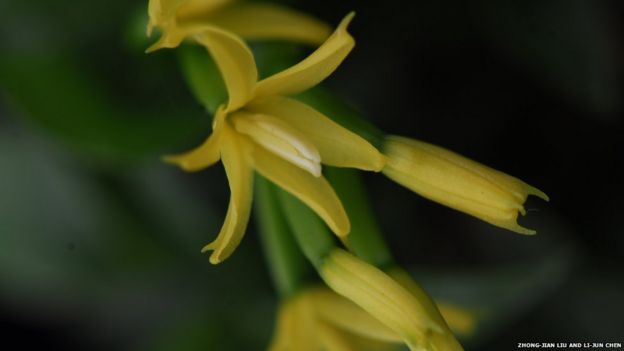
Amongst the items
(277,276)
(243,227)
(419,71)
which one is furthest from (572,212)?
(243,227)

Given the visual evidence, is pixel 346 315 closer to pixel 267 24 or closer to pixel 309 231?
pixel 309 231

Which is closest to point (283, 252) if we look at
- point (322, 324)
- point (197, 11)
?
→ point (322, 324)

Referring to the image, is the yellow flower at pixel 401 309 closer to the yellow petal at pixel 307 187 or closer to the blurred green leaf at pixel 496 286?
the yellow petal at pixel 307 187

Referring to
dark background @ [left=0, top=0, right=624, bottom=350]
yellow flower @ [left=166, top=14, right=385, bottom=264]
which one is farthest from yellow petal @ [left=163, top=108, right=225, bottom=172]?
dark background @ [left=0, top=0, right=624, bottom=350]

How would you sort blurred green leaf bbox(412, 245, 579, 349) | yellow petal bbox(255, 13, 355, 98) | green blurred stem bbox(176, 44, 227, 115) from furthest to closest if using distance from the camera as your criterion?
blurred green leaf bbox(412, 245, 579, 349)
green blurred stem bbox(176, 44, 227, 115)
yellow petal bbox(255, 13, 355, 98)

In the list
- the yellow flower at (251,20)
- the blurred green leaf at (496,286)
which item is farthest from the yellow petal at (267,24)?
the blurred green leaf at (496,286)

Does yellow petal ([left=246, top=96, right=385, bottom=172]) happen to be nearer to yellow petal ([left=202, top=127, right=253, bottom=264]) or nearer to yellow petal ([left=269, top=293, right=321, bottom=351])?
yellow petal ([left=202, top=127, right=253, bottom=264])

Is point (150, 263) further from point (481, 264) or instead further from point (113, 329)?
point (481, 264)
